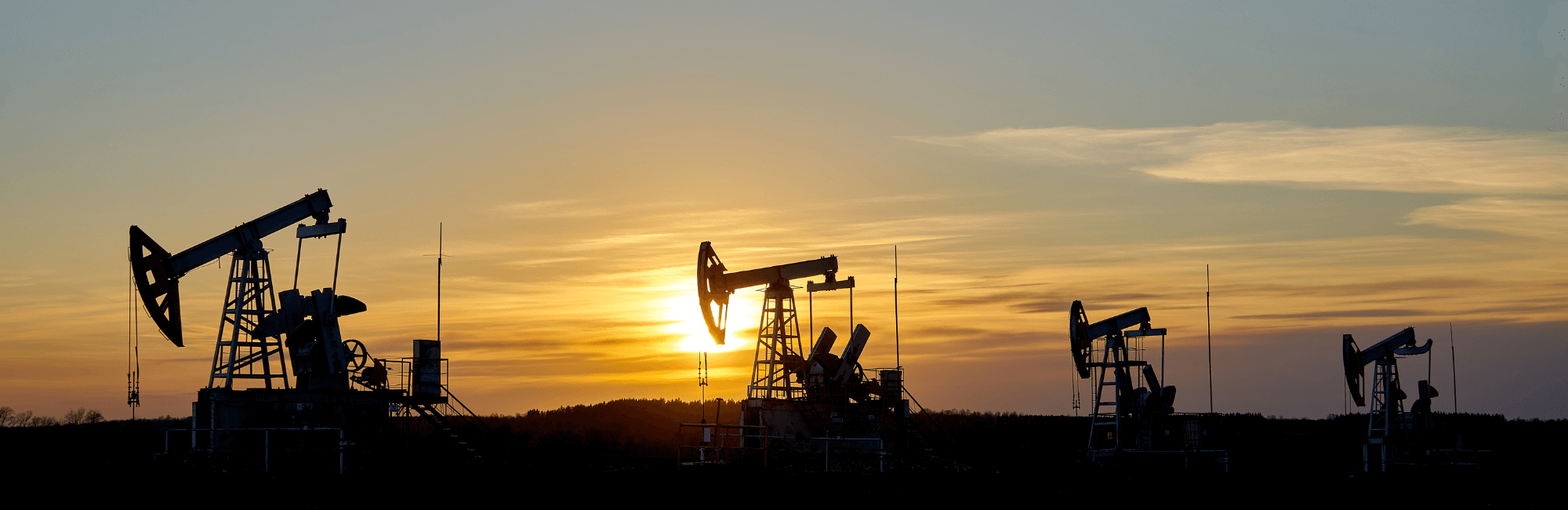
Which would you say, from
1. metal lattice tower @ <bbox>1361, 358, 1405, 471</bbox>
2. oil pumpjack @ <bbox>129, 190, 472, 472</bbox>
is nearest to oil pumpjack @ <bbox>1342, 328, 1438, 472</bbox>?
metal lattice tower @ <bbox>1361, 358, 1405, 471</bbox>

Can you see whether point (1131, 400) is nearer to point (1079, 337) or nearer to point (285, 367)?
point (1079, 337)

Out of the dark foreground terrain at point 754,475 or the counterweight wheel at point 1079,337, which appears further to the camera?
the counterweight wheel at point 1079,337

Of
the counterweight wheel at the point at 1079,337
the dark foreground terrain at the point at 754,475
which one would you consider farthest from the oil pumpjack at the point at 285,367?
the counterweight wheel at the point at 1079,337

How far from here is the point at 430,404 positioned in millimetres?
35531

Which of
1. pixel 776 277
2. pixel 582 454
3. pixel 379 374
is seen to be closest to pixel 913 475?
pixel 776 277

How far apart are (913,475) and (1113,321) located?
9.41m

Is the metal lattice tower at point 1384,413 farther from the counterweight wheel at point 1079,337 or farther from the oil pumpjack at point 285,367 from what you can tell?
the oil pumpjack at point 285,367

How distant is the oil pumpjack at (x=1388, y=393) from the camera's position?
3816 centimetres

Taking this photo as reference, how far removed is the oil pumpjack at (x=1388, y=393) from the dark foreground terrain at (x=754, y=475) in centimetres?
110

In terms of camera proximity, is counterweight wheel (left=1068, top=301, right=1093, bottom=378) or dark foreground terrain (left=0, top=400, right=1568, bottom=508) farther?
counterweight wheel (left=1068, top=301, right=1093, bottom=378)

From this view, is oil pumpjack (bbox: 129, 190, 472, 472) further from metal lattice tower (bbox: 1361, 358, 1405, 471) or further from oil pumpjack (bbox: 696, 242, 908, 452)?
metal lattice tower (bbox: 1361, 358, 1405, 471)

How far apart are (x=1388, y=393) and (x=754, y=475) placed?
63.3 ft

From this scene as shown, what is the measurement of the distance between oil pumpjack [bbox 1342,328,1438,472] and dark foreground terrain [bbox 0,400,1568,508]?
1.10 m

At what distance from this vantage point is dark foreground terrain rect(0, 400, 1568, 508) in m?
26.4
